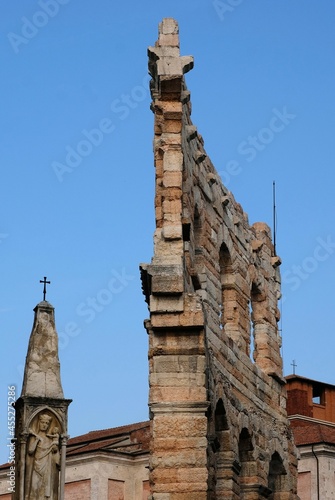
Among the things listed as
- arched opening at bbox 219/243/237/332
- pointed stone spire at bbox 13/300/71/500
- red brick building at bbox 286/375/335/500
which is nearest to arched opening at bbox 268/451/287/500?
arched opening at bbox 219/243/237/332

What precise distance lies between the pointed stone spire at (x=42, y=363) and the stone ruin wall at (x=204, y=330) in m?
2.56

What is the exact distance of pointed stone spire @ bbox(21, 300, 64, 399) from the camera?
1853cm

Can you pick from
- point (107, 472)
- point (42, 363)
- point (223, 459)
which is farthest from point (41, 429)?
point (107, 472)

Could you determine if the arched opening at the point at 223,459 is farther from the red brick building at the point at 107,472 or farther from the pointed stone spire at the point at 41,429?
the red brick building at the point at 107,472

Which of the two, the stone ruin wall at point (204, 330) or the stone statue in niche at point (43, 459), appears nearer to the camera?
the stone statue in niche at point (43, 459)

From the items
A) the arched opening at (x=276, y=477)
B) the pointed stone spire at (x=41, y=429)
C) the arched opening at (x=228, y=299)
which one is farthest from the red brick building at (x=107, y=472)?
the pointed stone spire at (x=41, y=429)

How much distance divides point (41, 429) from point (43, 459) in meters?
0.41

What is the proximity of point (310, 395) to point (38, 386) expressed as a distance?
32275mm

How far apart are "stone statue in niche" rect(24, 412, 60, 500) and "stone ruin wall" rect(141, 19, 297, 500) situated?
8.72ft

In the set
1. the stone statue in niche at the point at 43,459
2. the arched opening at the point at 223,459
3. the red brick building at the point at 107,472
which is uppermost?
the red brick building at the point at 107,472

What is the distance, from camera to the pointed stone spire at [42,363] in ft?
60.8

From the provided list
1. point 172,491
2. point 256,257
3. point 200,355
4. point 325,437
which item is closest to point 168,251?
point 200,355

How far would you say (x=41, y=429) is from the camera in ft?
60.6

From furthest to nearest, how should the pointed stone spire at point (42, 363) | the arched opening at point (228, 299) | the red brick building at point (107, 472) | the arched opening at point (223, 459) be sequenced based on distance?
the red brick building at point (107, 472) < the arched opening at point (228, 299) < the arched opening at point (223, 459) < the pointed stone spire at point (42, 363)
